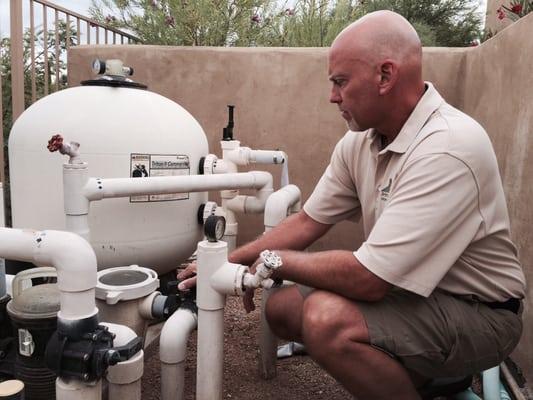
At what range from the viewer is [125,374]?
4.41 ft

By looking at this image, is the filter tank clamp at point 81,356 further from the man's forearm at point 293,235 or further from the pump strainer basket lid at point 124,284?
the man's forearm at point 293,235

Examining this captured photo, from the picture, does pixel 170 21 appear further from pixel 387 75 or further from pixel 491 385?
pixel 491 385

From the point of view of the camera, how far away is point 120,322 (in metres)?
1.64

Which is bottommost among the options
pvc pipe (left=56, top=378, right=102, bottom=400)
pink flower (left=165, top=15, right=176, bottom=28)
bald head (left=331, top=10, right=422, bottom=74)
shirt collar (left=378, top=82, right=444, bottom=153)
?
pvc pipe (left=56, top=378, right=102, bottom=400)

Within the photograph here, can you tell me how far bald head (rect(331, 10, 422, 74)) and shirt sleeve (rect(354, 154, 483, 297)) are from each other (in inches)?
12.0

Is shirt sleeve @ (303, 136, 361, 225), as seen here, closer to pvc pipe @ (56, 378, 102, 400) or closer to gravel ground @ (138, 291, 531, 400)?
gravel ground @ (138, 291, 531, 400)

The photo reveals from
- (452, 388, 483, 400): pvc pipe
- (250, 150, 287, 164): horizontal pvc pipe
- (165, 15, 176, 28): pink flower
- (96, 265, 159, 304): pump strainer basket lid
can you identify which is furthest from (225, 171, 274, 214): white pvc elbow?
(165, 15, 176, 28): pink flower

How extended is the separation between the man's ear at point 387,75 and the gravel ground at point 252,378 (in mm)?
1152

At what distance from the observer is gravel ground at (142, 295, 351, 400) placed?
186cm

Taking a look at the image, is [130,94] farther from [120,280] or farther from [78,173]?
[120,280]

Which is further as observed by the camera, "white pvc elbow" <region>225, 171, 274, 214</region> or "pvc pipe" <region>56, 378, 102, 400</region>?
"white pvc elbow" <region>225, 171, 274, 214</region>

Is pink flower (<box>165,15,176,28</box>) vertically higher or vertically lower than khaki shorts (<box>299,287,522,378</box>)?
higher

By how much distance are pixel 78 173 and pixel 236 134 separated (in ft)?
5.70

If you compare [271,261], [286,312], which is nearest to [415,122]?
[271,261]
